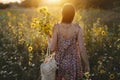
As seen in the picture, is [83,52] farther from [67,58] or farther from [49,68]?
[49,68]

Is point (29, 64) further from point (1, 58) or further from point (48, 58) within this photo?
point (48, 58)

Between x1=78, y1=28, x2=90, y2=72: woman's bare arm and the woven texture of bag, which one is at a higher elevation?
x1=78, y1=28, x2=90, y2=72: woman's bare arm

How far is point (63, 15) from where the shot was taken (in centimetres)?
625

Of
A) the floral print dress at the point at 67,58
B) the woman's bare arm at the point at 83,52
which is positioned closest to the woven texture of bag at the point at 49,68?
the floral print dress at the point at 67,58

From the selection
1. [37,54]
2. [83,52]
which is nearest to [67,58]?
[83,52]

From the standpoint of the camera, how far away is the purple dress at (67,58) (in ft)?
Answer: 21.3

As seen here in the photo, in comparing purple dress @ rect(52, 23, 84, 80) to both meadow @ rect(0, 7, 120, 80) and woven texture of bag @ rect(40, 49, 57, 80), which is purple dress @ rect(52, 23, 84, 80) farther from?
meadow @ rect(0, 7, 120, 80)

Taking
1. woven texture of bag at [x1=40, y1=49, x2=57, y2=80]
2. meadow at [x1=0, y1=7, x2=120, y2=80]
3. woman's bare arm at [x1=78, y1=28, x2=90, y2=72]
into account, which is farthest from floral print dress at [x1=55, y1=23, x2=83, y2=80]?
meadow at [x1=0, y1=7, x2=120, y2=80]

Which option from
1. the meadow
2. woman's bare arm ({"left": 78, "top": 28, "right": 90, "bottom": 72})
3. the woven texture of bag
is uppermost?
woman's bare arm ({"left": 78, "top": 28, "right": 90, "bottom": 72})

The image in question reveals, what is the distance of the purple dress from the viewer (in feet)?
21.3

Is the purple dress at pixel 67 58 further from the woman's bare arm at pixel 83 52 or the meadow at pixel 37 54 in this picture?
the meadow at pixel 37 54

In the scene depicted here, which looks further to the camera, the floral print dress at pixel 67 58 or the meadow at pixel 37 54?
the meadow at pixel 37 54

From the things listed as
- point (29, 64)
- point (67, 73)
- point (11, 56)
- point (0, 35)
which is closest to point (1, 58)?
point (11, 56)

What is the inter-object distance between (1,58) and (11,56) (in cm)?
25
